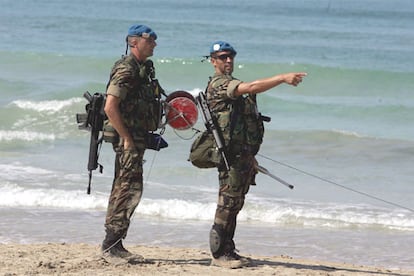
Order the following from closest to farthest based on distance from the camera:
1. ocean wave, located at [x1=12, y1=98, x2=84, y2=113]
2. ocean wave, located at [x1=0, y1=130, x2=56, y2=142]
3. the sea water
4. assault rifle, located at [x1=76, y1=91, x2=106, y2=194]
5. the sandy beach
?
1. assault rifle, located at [x1=76, y1=91, x2=106, y2=194]
2. the sandy beach
3. the sea water
4. ocean wave, located at [x1=0, y1=130, x2=56, y2=142]
5. ocean wave, located at [x1=12, y1=98, x2=84, y2=113]

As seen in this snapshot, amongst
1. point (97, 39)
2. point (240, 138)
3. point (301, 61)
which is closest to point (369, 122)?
point (301, 61)

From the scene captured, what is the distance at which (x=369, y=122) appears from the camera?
19391 mm

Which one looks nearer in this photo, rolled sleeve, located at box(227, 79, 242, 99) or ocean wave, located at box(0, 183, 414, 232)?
rolled sleeve, located at box(227, 79, 242, 99)

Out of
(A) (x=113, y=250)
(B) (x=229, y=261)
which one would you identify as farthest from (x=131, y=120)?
(B) (x=229, y=261)

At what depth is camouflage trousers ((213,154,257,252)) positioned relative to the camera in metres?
6.59

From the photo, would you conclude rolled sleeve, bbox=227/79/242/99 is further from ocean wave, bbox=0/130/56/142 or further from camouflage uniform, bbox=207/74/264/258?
ocean wave, bbox=0/130/56/142

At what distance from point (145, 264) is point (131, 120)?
118 centimetres

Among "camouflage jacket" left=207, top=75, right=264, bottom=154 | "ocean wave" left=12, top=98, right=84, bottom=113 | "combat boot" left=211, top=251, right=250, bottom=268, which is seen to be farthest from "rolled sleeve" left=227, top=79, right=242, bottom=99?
"ocean wave" left=12, top=98, right=84, bottom=113

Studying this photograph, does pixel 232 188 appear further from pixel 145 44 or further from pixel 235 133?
pixel 145 44

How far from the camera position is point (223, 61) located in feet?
21.3

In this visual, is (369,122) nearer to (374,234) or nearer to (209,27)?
(374,234)

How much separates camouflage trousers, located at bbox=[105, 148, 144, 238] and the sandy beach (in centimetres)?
36

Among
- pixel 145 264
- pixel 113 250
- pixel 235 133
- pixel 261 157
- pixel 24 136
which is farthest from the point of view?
pixel 24 136

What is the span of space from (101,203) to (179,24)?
3652cm
